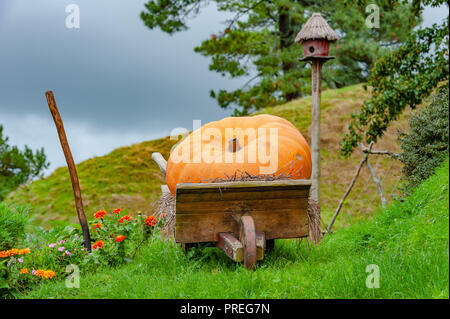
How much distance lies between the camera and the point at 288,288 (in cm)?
293

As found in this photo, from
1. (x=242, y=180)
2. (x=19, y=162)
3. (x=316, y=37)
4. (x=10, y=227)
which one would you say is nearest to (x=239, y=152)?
(x=242, y=180)

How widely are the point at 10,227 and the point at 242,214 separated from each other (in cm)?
261

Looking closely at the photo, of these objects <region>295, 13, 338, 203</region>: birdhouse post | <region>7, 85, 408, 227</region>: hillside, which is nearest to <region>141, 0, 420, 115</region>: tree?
<region>7, 85, 408, 227</region>: hillside

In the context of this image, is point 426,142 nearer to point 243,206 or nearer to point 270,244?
point 270,244

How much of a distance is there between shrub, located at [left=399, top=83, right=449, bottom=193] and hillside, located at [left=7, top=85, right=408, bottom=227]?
236 cm

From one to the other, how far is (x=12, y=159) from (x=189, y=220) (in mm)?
14296

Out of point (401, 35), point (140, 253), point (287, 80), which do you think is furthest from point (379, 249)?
point (401, 35)

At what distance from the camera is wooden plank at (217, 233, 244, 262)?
3.10 m

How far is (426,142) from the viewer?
203 inches

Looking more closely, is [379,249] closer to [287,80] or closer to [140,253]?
[140,253]

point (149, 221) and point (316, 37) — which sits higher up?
point (316, 37)

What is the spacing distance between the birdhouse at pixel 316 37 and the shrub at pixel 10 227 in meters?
4.05
